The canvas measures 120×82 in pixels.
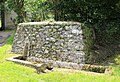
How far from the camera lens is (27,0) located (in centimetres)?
2055

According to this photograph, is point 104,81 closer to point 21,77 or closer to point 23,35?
point 21,77

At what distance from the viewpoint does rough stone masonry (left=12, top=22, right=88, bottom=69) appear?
10.7 metres

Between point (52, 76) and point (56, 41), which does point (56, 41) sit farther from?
point (52, 76)

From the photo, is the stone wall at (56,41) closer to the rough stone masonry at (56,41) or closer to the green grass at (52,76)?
the rough stone masonry at (56,41)

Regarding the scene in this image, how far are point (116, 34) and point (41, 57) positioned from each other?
4621mm

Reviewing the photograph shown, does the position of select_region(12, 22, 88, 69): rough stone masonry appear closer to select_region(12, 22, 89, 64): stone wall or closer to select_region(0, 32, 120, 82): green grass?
select_region(12, 22, 89, 64): stone wall

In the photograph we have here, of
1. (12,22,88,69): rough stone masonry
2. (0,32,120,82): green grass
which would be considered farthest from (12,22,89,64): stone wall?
(0,32,120,82): green grass

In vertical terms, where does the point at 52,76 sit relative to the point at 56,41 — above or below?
below

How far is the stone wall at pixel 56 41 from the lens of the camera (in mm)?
10727

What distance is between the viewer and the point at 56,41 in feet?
37.0

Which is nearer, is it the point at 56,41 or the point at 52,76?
the point at 52,76

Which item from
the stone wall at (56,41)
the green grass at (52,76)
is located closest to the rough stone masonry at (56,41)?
the stone wall at (56,41)

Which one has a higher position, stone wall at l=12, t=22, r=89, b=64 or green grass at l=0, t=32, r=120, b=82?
stone wall at l=12, t=22, r=89, b=64

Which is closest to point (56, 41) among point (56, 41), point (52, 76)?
point (56, 41)
